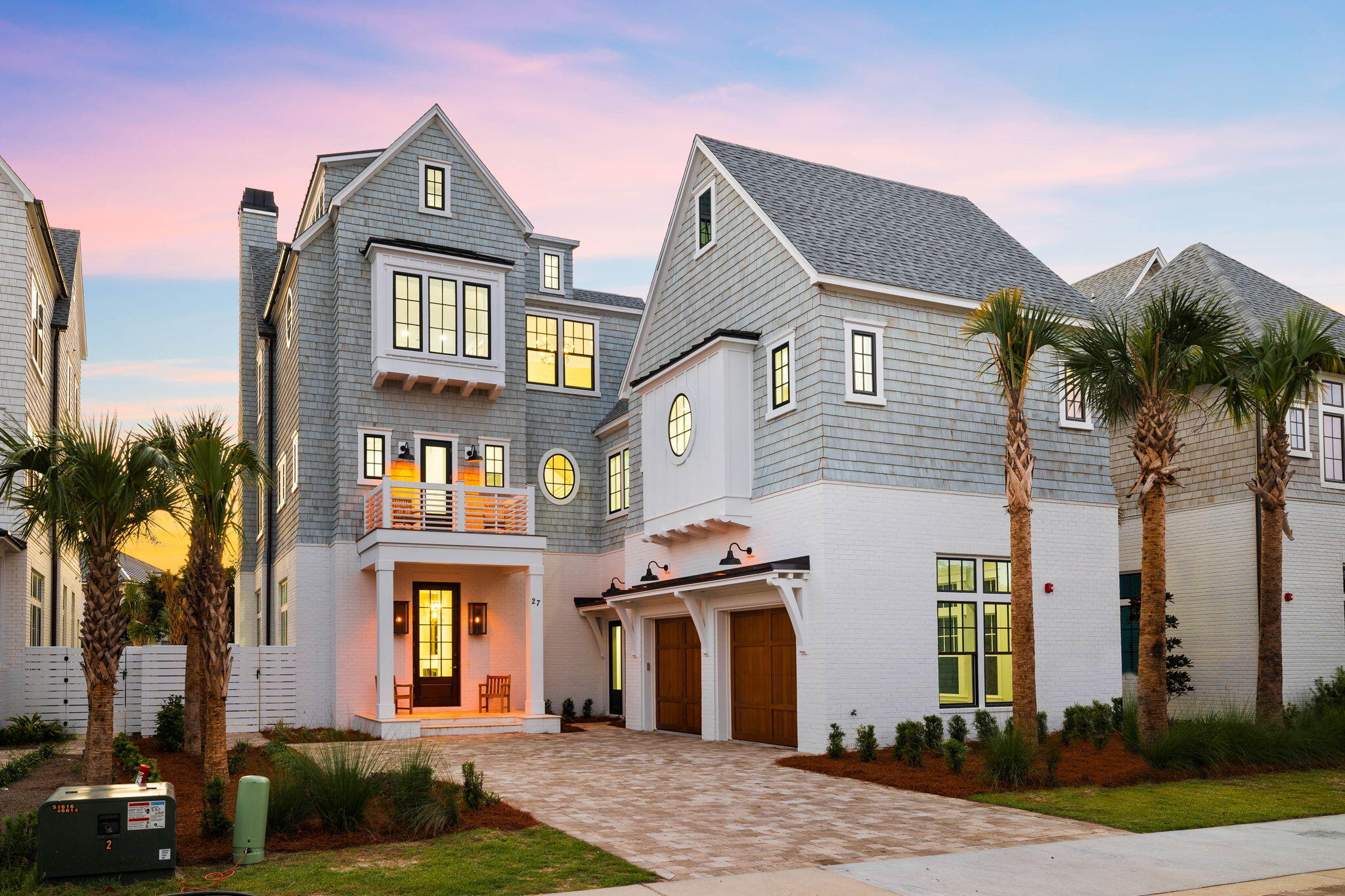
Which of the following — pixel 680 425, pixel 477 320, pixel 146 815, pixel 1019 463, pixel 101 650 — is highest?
pixel 477 320

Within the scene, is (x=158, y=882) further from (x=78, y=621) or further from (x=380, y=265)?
(x=78, y=621)

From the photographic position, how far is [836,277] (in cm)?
1727

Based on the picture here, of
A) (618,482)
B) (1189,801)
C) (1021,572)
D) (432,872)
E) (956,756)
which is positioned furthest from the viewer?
(618,482)

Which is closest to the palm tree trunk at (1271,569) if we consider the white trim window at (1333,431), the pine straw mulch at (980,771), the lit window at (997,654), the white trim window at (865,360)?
the pine straw mulch at (980,771)

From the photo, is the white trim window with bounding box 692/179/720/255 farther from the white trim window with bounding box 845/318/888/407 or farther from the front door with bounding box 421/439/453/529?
Answer: the front door with bounding box 421/439/453/529

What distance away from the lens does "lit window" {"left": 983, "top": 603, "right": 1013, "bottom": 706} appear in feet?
58.5

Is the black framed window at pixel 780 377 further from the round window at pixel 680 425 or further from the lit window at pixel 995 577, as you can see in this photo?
the lit window at pixel 995 577

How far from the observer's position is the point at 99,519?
38.0 feet

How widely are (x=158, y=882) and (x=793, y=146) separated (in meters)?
20.0

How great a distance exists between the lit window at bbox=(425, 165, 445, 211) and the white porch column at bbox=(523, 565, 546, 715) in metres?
8.46

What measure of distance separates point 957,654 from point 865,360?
16.4ft

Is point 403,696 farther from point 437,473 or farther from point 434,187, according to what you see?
point 434,187

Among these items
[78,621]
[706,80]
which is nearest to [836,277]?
[706,80]

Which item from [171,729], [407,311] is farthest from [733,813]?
[407,311]
